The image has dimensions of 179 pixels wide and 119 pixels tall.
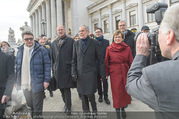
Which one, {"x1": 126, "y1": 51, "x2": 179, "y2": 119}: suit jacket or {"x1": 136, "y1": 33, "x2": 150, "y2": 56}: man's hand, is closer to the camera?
{"x1": 126, "y1": 51, "x2": 179, "y2": 119}: suit jacket

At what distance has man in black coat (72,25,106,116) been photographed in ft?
9.10

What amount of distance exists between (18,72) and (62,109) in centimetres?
163

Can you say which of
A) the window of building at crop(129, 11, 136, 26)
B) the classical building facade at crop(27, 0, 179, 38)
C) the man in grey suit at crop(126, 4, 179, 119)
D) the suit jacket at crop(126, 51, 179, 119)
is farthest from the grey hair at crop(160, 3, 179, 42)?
the window of building at crop(129, 11, 136, 26)

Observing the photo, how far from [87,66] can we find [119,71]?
2.46ft

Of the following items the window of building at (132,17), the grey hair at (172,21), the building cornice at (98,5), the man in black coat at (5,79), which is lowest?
the man in black coat at (5,79)

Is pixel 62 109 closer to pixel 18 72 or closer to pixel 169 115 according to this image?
pixel 18 72

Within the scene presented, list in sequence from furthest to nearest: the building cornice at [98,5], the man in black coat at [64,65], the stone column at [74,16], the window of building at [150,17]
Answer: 1. the stone column at [74,16]
2. the building cornice at [98,5]
3. the window of building at [150,17]
4. the man in black coat at [64,65]

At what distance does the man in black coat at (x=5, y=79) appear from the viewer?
2.45 m

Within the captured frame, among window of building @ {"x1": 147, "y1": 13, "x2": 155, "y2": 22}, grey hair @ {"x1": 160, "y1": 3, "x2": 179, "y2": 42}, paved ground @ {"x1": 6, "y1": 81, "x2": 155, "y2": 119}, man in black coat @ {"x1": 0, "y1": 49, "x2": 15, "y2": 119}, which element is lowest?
paved ground @ {"x1": 6, "y1": 81, "x2": 155, "y2": 119}

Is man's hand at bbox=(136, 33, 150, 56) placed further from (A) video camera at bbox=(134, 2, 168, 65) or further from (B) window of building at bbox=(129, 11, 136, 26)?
(B) window of building at bbox=(129, 11, 136, 26)

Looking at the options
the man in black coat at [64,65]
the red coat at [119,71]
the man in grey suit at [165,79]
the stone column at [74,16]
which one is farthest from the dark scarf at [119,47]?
the stone column at [74,16]

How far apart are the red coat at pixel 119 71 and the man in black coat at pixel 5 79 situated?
2182 mm

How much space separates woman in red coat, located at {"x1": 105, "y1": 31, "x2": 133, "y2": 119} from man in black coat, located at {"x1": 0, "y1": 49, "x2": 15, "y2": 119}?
85.9 inches

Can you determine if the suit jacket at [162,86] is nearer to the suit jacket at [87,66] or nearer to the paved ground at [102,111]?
the suit jacket at [87,66]
